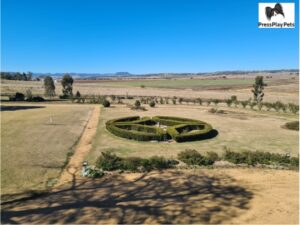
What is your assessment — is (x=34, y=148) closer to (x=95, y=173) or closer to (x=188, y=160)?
(x=95, y=173)

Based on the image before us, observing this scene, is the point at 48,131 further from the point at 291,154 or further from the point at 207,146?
the point at 291,154

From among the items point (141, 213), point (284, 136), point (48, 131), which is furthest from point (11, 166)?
point (284, 136)

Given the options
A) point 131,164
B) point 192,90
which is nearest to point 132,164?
point 131,164

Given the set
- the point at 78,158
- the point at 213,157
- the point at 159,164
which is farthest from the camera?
the point at 78,158

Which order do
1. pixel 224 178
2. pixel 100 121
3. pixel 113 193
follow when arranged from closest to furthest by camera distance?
1. pixel 113 193
2. pixel 224 178
3. pixel 100 121

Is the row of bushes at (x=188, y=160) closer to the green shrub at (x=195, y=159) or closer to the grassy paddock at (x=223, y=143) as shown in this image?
the green shrub at (x=195, y=159)
